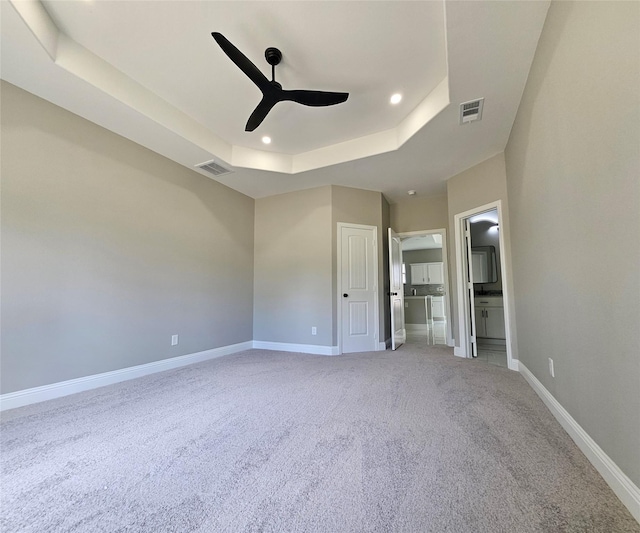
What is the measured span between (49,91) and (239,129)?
1.70m

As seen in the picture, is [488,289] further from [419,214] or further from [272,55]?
[272,55]

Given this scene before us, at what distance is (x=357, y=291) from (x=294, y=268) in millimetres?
1124

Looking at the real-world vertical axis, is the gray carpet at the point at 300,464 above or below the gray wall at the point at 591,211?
below

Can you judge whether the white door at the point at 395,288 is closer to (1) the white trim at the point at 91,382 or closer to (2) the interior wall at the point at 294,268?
(2) the interior wall at the point at 294,268

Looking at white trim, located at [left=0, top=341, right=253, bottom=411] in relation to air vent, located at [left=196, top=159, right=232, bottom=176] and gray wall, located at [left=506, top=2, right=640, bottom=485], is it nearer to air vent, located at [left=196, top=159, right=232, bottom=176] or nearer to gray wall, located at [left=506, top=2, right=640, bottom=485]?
air vent, located at [left=196, top=159, right=232, bottom=176]

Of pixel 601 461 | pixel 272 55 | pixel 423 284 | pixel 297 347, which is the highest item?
pixel 272 55

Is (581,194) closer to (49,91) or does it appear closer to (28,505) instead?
(28,505)

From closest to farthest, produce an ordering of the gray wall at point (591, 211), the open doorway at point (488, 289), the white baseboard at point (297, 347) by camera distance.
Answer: the gray wall at point (591, 211)
the white baseboard at point (297, 347)
the open doorway at point (488, 289)

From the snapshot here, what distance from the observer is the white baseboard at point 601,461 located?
1.10m

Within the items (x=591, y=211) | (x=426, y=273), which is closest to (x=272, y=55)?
(x=591, y=211)

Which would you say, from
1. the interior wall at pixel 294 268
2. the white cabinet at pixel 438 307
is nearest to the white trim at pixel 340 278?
the interior wall at pixel 294 268

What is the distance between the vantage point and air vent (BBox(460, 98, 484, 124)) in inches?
102

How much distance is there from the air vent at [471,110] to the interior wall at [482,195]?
103 cm

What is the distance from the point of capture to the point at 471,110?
2.69m
